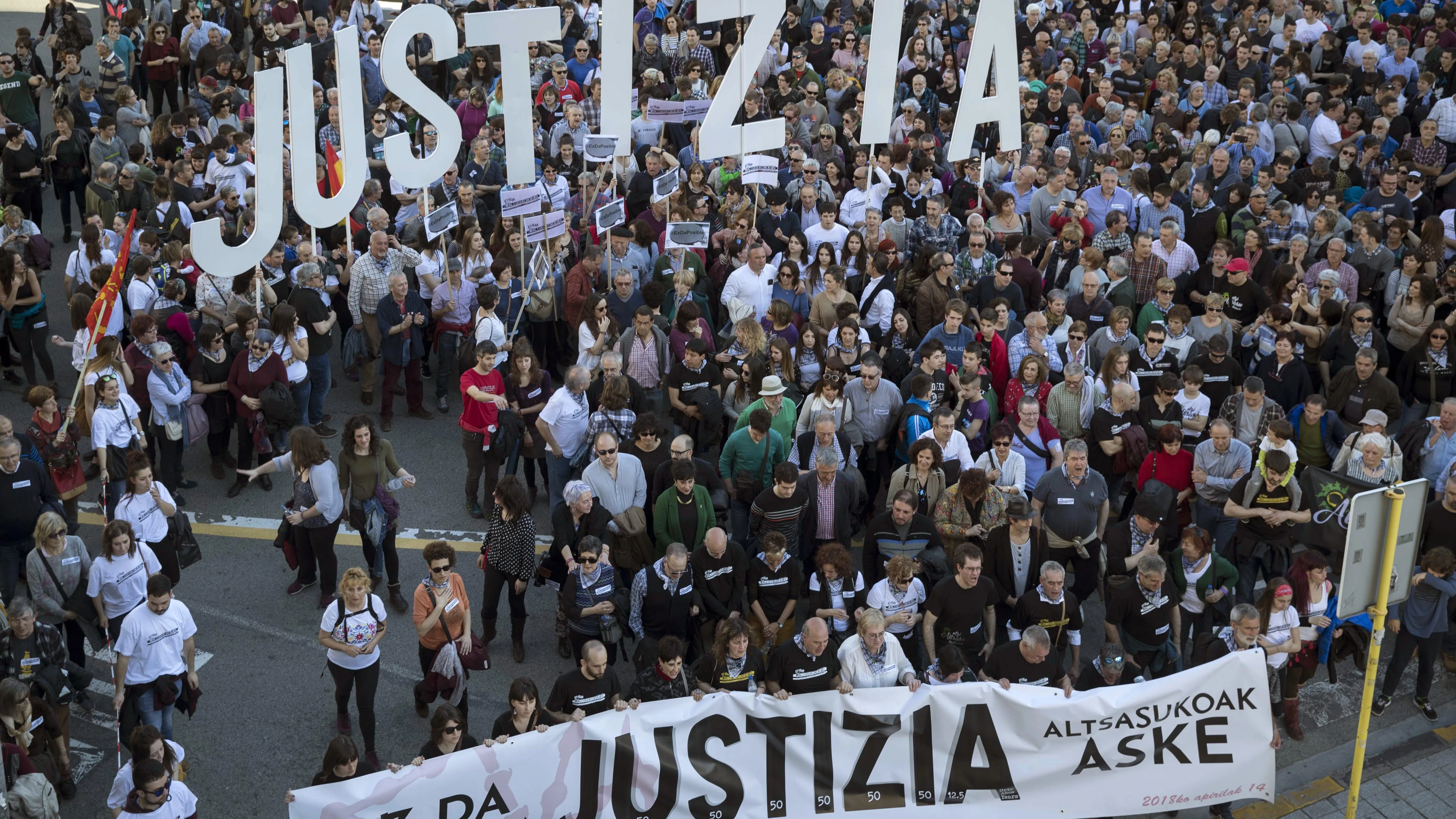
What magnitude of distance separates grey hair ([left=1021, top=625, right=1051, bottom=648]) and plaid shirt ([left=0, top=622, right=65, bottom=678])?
607cm

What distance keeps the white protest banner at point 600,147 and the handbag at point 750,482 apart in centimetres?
404

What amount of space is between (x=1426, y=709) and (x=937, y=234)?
20.3ft

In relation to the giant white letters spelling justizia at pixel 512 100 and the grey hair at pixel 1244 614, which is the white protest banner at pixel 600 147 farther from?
the grey hair at pixel 1244 614

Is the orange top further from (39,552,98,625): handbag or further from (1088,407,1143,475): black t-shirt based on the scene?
(1088,407,1143,475): black t-shirt

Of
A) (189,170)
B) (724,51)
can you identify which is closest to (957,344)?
(189,170)

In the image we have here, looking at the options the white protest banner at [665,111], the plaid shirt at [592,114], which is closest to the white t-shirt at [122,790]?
the white protest banner at [665,111]

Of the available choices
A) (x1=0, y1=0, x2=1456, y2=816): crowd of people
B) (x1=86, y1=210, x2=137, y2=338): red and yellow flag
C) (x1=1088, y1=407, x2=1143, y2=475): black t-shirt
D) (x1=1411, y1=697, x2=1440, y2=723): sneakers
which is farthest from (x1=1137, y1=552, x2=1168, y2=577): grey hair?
(x1=86, y1=210, x2=137, y2=338): red and yellow flag

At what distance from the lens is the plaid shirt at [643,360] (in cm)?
1290

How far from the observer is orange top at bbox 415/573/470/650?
987 centimetres

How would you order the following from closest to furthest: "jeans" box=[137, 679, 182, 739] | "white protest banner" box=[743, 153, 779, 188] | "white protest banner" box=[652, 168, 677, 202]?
"jeans" box=[137, 679, 182, 739], "white protest banner" box=[743, 153, 779, 188], "white protest banner" box=[652, 168, 677, 202]

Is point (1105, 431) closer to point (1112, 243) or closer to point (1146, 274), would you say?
point (1146, 274)

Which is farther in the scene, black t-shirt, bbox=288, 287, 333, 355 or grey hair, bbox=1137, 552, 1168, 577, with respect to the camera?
black t-shirt, bbox=288, 287, 333, 355

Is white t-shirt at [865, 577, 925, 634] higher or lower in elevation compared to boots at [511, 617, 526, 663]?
higher

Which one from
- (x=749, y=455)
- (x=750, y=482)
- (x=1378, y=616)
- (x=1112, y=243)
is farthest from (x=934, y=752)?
(x=1112, y=243)
